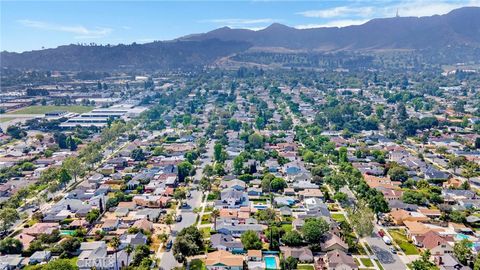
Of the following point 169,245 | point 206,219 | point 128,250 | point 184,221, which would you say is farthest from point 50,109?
point 128,250

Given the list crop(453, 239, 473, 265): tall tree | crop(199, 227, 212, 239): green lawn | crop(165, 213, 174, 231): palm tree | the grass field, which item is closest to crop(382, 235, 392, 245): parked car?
crop(453, 239, 473, 265): tall tree

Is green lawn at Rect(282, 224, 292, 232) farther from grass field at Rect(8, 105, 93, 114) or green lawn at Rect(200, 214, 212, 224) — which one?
grass field at Rect(8, 105, 93, 114)

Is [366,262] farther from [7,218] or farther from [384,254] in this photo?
[7,218]

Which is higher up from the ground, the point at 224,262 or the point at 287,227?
the point at 224,262

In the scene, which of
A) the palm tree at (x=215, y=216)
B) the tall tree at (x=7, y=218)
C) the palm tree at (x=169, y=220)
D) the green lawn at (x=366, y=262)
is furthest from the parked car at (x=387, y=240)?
the tall tree at (x=7, y=218)

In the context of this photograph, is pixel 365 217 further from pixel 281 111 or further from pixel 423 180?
pixel 281 111

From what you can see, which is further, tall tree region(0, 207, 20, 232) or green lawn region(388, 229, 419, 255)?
tall tree region(0, 207, 20, 232)
